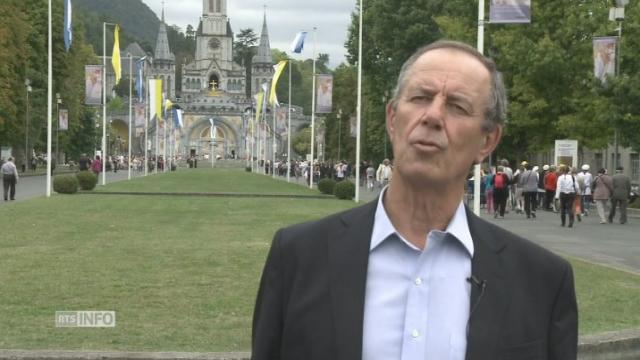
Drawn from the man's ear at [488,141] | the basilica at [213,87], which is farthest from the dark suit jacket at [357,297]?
the basilica at [213,87]

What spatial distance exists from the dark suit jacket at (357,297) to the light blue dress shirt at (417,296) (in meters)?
0.03

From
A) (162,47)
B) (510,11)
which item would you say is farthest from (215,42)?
(510,11)

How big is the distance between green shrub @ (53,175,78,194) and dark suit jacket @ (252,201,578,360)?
40.2 m

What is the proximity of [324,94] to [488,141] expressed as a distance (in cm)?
4308

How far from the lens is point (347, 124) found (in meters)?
101

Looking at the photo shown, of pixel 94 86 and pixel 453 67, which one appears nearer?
pixel 453 67

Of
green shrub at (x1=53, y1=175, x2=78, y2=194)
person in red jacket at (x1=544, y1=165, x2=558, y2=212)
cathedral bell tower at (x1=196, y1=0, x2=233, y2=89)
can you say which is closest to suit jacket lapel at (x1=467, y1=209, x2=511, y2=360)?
person in red jacket at (x1=544, y1=165, x2=558, y2=212)

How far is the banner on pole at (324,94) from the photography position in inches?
1783

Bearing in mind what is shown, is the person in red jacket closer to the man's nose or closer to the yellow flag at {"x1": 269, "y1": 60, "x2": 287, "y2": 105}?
the yellow flag at {"x1": 269, "y1": 60, "x2": 287, "y2": 105}

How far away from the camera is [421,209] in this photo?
8.75 ft

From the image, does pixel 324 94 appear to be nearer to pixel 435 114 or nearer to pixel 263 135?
pixel 435 114

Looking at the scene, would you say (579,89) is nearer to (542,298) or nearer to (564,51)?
(564,51)

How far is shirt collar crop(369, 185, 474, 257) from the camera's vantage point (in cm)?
261

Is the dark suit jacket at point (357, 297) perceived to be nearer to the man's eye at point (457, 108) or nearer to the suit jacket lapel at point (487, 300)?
the suit jacket lapel at point (487, 300)
